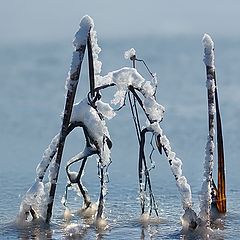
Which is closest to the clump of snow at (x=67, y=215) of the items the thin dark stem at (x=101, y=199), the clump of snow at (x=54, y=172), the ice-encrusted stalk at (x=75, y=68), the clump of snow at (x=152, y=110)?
the thin dark stem at (x=101, y=199)

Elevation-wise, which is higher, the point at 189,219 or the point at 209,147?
the point at 209,147

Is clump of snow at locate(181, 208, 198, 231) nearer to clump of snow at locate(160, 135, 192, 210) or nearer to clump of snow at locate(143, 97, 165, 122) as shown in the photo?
clump of snow at locate(160, 135, 192, 210)

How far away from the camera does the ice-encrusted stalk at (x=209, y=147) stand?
15.4ft

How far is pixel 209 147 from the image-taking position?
187 inches

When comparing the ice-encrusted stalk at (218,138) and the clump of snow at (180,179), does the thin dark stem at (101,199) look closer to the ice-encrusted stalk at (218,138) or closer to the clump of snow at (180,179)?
the clump of snow at (180,179)

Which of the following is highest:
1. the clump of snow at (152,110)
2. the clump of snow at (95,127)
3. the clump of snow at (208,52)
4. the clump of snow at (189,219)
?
the clump of snow at (208,52)

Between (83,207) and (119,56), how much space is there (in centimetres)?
759

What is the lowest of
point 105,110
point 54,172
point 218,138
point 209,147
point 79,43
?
point 54,172

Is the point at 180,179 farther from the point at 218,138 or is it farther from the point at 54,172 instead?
the point at 54,172

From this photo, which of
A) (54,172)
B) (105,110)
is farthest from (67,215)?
(105,110)

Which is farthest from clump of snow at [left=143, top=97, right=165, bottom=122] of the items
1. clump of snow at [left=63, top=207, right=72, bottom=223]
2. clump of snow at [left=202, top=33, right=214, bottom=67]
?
clump of snow at [left=63, top=207, right=72, bottom=223]

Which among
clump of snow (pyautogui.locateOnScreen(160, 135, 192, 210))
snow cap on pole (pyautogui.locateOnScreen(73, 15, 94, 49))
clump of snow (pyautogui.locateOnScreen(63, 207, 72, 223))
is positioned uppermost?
snow cap on pole (pyautogui.locateOnScreen(73, 15, 94, 49))

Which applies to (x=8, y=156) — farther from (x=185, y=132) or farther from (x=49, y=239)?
(x=49, y=239)

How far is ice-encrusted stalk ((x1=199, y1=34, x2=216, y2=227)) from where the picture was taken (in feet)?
15.4
